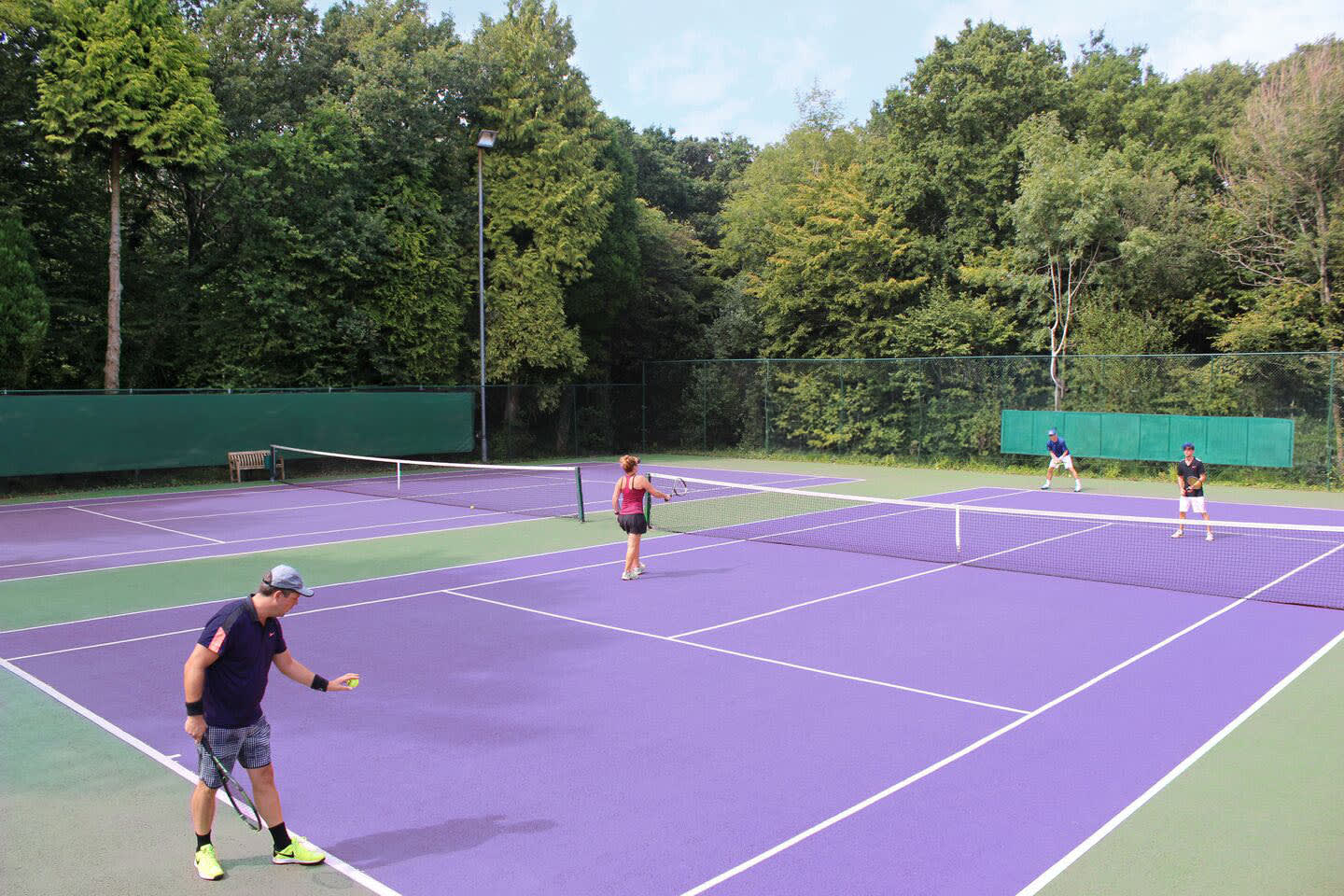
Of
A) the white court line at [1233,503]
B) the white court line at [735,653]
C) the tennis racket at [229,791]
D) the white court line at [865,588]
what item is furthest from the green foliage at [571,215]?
the tennis racket at [229,791]

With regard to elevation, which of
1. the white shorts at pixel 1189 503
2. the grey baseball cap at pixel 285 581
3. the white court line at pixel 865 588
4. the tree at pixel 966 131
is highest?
the tree at pixel 966 131

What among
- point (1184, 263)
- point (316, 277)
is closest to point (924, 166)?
point (1184, 263)

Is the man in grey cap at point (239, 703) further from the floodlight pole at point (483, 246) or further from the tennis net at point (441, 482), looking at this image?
the floodlight pole at point (483, 246)

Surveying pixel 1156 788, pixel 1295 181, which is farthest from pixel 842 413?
pixel 1156 788

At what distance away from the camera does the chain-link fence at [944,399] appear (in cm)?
2467

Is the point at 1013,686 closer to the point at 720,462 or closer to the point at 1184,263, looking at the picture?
the point at 720,462

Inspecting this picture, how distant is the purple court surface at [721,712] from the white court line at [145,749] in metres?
0.04

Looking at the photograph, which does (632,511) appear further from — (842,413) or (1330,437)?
(842,413)

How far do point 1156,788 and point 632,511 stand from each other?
7647 mm

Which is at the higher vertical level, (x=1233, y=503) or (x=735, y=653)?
(x=1233, y=503)

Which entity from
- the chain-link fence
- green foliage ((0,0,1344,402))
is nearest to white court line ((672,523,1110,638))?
the chain-link fence

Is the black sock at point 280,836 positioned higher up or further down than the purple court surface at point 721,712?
higher up

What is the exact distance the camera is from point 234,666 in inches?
193

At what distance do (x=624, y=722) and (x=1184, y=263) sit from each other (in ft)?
95.8
